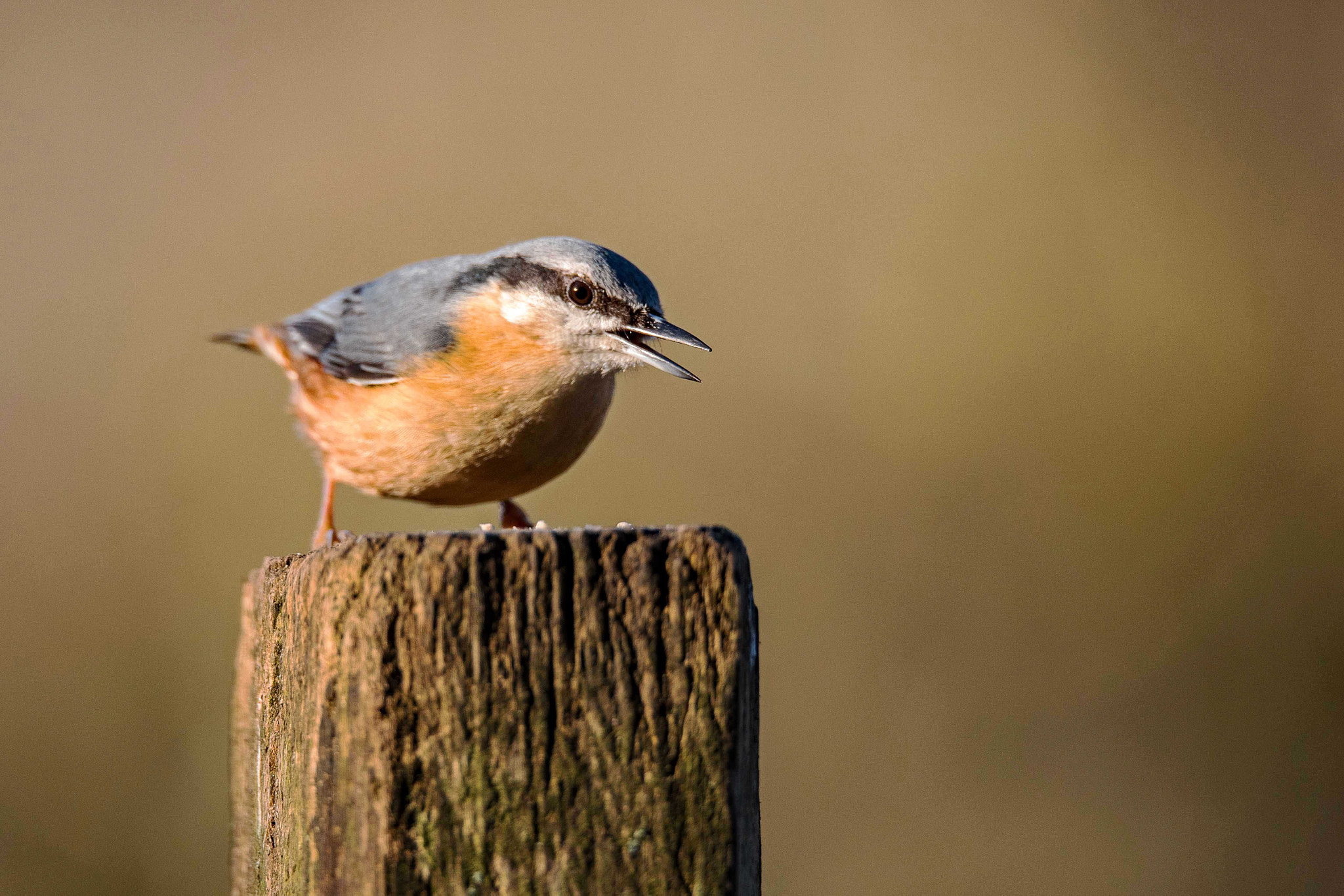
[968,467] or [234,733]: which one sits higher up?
[968,467]

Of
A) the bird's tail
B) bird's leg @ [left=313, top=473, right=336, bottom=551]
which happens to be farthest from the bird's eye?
the bird's tail

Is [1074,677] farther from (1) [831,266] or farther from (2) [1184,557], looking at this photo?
(1) [831,266]

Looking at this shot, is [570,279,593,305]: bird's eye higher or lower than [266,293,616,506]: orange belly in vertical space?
higher

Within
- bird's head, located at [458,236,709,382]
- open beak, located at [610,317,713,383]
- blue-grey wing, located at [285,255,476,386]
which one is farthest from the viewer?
blue-grey wing, located at [285,255,476,386]

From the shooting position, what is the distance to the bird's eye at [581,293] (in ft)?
11.3

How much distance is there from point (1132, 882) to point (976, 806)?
0.95m

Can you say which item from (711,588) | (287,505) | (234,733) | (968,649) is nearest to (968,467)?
(968,649)

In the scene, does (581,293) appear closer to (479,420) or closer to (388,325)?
(479,420)

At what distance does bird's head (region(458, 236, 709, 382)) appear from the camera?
339 cm

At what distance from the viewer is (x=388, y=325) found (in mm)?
3861

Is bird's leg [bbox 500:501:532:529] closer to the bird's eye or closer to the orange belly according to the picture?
the orange belly

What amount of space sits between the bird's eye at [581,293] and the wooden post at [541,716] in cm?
209

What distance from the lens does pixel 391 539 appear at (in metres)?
1.42

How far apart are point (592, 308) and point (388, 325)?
847 millimetres
